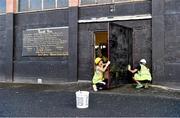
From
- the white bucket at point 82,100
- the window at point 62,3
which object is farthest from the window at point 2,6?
the white bucket at point 82,100

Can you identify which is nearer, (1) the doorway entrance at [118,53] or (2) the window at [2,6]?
(1) the doorway entrance at [118,53]

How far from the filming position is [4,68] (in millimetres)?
25656

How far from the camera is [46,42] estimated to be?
2356 centimetres

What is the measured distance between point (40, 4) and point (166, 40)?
8.79 m

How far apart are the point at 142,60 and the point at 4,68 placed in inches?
415

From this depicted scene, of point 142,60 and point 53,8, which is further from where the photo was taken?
point 53,8

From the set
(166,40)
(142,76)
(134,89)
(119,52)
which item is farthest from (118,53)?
(166,40)

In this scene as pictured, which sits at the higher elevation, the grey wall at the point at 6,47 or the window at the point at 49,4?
the window at the point at 49,4

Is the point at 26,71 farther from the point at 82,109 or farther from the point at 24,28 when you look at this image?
the point at 82,109

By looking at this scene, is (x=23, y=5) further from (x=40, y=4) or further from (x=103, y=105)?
(x=103, y=105)

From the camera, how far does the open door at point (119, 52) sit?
18.7 metres

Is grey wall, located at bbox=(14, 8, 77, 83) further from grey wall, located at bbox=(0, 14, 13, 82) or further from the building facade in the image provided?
grey wall, located at bbox=(0, 14, 13, 82)

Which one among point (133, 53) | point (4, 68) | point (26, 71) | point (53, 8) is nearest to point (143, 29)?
point (133, 53)

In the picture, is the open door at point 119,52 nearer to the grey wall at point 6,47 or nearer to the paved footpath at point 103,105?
the paved footpath at point 103,105
